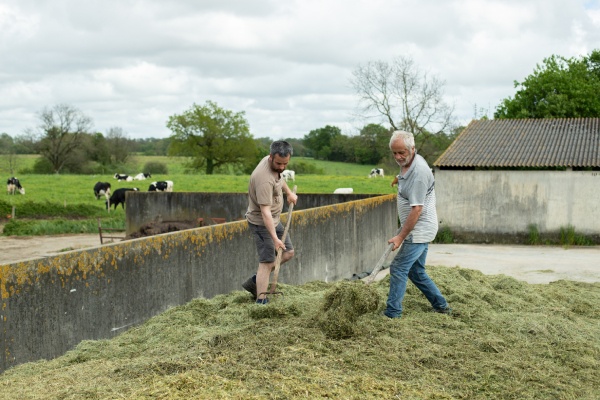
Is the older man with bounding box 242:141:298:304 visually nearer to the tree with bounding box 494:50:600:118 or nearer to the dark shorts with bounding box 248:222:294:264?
the dark shorts with bounding box 248:222:294:264

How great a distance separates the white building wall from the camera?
21.9 m

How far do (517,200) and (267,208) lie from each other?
16.7 metres

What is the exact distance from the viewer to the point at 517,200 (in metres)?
22.4

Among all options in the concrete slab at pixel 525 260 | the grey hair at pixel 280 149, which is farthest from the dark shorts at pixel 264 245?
the concrete slab at pixel 525 260

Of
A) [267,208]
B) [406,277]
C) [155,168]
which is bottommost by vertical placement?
[155,168]

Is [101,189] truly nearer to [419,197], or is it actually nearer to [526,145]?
[526,145]

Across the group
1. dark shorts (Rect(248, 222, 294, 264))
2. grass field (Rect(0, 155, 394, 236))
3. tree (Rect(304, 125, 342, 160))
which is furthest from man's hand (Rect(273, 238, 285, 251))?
tree (Rect(304, 125, 342, 160))

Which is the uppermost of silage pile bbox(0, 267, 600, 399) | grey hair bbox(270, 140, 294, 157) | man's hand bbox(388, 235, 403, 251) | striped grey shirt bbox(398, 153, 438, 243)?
grey hair bbox(270, 140, 294, 157)

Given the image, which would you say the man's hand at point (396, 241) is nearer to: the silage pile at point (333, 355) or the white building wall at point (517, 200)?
the silage pile at point (333, 355)

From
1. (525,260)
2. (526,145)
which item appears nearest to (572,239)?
(526,145)

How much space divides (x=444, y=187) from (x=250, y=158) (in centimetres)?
5097

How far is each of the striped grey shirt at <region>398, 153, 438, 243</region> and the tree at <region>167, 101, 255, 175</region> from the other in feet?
215

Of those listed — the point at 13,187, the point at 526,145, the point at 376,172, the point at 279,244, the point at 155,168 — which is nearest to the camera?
the point at 279,244

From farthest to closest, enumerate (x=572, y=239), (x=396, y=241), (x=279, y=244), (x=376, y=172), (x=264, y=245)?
1. (x=376, y=172)
2. (x=572, y=239)
3. (x=264, y=245)
4. (x=279, y=244)
5. (x=396, y=241)
